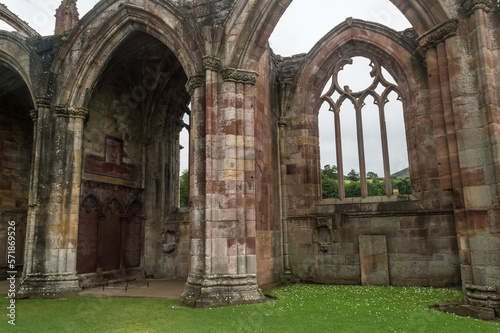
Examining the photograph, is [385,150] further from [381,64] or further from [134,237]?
[134,237]

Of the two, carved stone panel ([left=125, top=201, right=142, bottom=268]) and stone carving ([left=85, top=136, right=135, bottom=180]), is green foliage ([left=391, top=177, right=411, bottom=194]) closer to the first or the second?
carved stone panel ([left=125, top=201, right=142, bottom=268])

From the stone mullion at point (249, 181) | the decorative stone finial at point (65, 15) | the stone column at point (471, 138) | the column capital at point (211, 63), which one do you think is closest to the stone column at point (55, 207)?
the column capital at point (211, 63)

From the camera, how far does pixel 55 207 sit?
9203 millimetres

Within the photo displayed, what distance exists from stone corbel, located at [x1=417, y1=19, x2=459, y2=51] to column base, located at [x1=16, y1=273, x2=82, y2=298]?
9.10 m

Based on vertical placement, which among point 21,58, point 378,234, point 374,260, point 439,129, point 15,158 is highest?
point 21,58

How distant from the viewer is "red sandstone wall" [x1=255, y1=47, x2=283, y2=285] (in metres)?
8.64

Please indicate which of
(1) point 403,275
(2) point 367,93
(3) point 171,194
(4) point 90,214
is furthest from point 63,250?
(2) point 367,93

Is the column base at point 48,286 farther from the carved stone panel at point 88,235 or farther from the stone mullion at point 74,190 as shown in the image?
the carved stone panel at point 88,235

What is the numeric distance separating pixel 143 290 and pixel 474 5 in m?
9.01

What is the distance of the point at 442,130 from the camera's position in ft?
22.9

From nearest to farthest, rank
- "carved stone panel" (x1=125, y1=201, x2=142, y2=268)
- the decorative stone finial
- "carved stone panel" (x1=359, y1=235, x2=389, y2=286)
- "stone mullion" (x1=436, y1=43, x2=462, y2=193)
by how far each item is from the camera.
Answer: "stone mullion" (x1=436, y1=43, x2=462, y2=193)
"carved stone panel" (x1=359, y1=235, x2=389, y2=286)
"carved stone panel" (x1=125, y1=201, x2=142, y2=268)
the decorative stone finial

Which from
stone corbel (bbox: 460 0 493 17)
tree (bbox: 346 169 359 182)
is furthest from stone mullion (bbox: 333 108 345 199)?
tree (bbox: 346 169 359 182)

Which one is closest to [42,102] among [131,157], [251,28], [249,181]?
[131,157]

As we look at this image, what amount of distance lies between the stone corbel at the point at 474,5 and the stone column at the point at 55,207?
8762 millimetres
